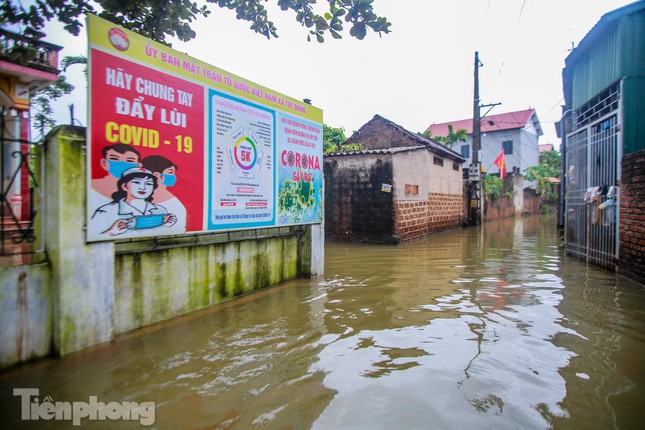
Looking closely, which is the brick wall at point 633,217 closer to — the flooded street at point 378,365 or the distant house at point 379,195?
the flooded street at point 378,365

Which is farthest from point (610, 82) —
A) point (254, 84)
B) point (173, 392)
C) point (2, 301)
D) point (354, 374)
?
point (2, 301)

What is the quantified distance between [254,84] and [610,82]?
6.75 m

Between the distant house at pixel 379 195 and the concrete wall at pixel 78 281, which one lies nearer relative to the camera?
the concrete wall at pixel 78 281

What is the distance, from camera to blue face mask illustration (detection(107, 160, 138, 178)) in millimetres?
3648

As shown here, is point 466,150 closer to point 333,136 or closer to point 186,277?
point 333,136

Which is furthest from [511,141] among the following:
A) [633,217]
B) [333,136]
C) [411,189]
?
[633,217]

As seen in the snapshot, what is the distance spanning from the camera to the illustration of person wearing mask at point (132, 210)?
3.65 metres

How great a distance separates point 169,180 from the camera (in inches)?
167

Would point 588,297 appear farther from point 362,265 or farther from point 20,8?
point 20,8

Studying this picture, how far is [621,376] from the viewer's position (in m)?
3.05

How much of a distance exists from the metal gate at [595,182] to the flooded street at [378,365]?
179cm

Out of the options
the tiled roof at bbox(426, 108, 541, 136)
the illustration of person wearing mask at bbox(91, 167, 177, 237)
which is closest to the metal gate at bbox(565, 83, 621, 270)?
the illustration of person wearing mask at bbox(91, 167, 177, 237)

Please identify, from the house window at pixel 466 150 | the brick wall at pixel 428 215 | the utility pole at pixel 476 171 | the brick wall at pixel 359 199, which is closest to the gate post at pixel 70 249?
the brick wall at pixel 359 199

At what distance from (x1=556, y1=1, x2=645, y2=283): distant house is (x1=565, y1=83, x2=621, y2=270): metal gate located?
0.02m
